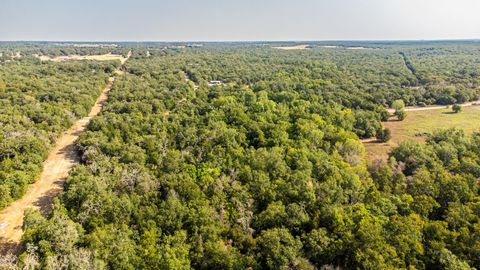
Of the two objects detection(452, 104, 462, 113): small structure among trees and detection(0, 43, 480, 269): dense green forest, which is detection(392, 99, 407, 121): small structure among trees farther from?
detection(0, 43, 480, 269): dense green forest

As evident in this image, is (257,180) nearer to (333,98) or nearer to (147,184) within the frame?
(147,184)

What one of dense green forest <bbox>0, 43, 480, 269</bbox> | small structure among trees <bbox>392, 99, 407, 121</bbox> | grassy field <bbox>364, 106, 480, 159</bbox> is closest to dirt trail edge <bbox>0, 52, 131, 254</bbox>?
A: dense green forest <bbox>0, 43, 480, 269</bbox>

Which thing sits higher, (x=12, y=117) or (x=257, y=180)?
(x=12, y=117)

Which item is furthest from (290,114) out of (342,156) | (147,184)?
(147,184)

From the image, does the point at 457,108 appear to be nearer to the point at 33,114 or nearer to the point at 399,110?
the point at 399,110

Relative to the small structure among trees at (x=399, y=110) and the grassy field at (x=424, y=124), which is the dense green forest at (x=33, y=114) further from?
the small structure among trees at (x=399, y=110)

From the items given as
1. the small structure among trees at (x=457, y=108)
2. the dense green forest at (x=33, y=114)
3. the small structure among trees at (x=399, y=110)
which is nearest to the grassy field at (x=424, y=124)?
the small structure among trees at (x=457, y=108)
